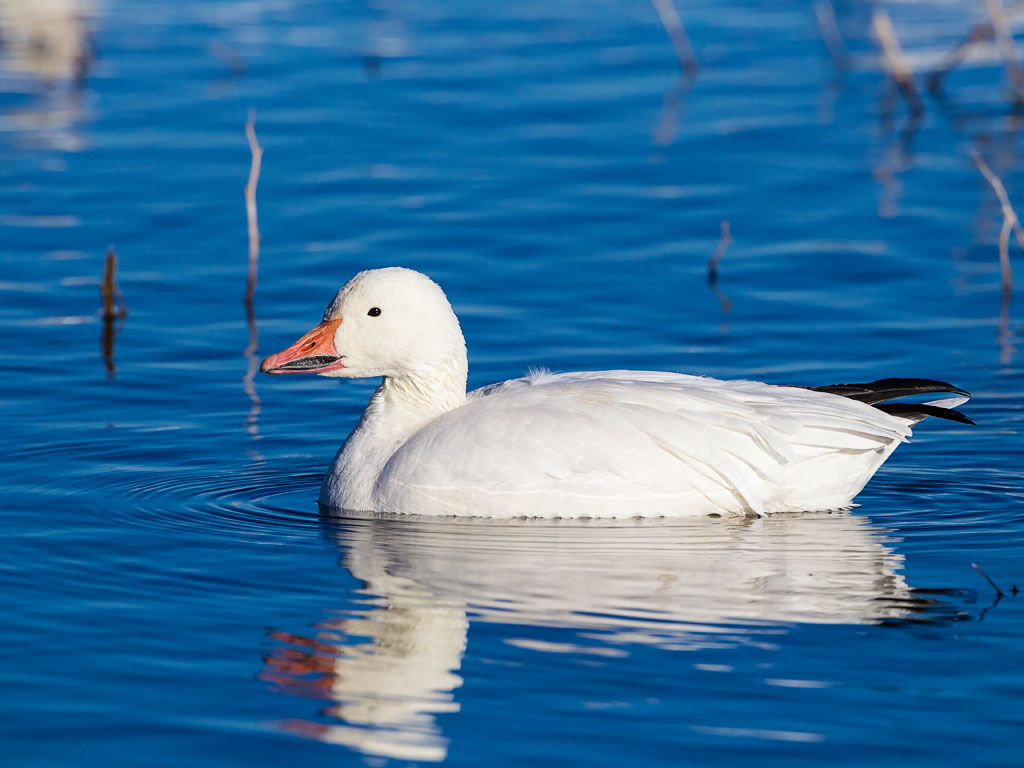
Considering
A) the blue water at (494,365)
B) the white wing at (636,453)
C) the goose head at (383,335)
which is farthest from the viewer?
the goose head at (383,335)

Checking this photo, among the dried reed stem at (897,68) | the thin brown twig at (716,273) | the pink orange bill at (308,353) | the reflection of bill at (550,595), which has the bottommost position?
the reflection of bill at (550,595)

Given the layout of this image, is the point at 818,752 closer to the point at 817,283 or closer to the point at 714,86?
the point at 817,283

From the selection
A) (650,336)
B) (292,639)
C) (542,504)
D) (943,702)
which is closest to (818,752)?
(943,702)

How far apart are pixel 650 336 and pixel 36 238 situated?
17.1ft

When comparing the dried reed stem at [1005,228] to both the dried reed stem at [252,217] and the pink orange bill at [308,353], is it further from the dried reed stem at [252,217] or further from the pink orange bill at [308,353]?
the dried reed stem at [252,217]

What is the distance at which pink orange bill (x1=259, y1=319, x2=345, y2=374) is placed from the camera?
7.73m

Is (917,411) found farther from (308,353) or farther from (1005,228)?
(1005,228)

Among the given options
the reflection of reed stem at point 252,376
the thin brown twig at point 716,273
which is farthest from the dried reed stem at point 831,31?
the reflection of reed stem at point 252,376

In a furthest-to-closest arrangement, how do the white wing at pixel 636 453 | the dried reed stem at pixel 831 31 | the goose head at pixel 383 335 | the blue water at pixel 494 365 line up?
the dried reed stem at pixel 831 31
the goose head at pixel 383 335
the white wing at pixel 636 453
the blue water at pixel 494 365

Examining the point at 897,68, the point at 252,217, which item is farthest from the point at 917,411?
the point at 897,68

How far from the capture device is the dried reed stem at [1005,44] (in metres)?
14.6

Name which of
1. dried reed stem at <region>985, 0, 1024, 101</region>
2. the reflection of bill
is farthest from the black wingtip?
dried reed stem at <region>985, 0, 1024, 101</region>

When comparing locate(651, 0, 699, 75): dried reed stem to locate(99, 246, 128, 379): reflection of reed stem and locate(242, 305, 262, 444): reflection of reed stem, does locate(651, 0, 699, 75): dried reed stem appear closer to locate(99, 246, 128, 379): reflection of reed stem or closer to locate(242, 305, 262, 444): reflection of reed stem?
locate(242, 305, 262, 444): reflection of reed stem

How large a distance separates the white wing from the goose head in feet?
1.10
